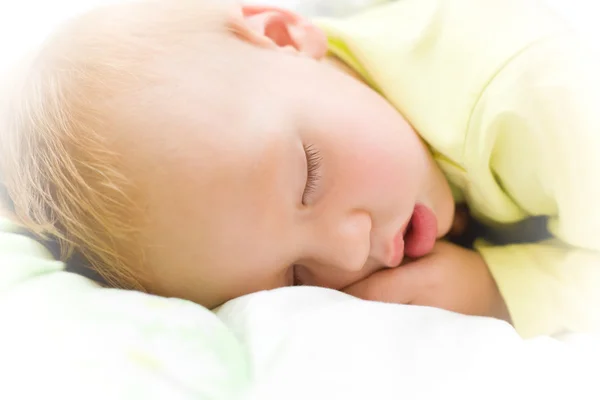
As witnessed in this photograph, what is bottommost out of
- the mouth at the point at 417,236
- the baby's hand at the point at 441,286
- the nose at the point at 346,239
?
the baby's hand at the point at 441,286

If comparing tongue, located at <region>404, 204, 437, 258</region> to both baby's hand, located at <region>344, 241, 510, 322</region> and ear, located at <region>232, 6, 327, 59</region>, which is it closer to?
baby's hand, located at <region>344, 241, 510, 322</region>

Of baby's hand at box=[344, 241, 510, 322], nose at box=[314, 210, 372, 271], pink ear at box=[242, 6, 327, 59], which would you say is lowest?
baby's hand at box=[344, 241, 510, 322]

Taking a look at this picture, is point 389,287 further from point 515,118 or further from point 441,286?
point 515,118

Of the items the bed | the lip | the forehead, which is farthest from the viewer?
the lip

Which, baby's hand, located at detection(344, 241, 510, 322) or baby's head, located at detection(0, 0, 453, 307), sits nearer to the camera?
baby's head, located at detection(0, 0, 453, 307)

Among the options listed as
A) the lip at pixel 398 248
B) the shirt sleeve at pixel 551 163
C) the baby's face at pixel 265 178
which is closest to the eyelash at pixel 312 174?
the baby's face at pixel 265 178

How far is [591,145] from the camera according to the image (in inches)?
27.3

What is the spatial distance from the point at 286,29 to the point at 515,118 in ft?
1.09

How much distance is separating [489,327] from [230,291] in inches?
11.4

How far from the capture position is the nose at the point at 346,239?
0.69 metres

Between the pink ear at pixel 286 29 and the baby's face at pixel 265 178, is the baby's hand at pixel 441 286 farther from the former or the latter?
the pink ear at pixel 286 29

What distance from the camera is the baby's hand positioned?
776 mm

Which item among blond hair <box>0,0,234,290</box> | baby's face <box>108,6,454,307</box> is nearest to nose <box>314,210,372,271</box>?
baby's face <box>108,6,454,307</box>

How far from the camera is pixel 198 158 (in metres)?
0.62
